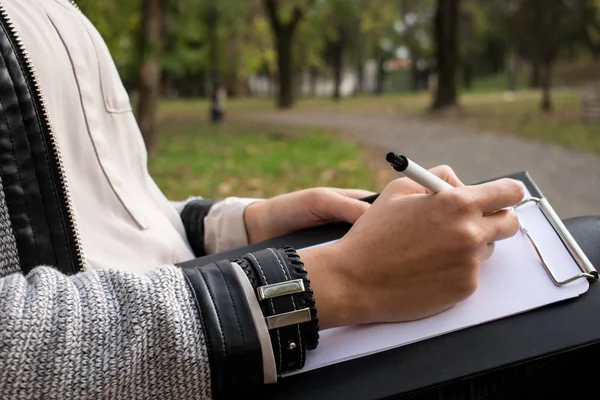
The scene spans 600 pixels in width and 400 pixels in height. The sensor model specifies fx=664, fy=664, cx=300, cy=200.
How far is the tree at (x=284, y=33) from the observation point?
890 inches

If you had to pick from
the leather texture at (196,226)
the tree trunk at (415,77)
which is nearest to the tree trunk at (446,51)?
the leather texture at (196,226)

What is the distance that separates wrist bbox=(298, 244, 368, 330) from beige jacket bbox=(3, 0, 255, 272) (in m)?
0.38

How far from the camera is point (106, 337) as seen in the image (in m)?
0.82

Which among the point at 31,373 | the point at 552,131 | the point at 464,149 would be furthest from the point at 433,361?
the point at 552,131

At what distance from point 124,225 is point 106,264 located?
0.11m

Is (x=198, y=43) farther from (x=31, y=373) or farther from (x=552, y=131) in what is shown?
(x=31, y=373)

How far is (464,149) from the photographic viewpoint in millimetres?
9883

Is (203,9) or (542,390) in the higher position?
(203,9)

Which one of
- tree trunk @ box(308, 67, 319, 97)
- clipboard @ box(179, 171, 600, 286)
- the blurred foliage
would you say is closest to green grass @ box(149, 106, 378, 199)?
the blurred foliage

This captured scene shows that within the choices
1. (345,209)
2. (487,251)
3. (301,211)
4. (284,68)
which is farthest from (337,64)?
(487,251)

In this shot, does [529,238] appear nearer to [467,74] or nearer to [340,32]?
[340,32]

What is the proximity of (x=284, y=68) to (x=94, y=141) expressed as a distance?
22.8 m

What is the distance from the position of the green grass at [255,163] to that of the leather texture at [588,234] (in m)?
5.01

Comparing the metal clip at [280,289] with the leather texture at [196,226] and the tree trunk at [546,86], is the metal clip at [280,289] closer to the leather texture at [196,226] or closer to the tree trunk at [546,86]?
the leather texture at [196,226]
